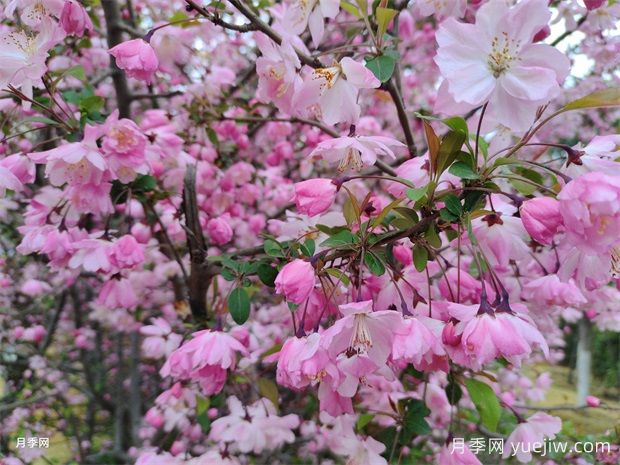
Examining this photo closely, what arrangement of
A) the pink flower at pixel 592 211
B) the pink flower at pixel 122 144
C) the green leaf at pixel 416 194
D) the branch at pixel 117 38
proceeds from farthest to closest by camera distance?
the branch at pixel 117 38 → the pink flower at pixel 122 144 → the green leaf at pixel 416 194 → the pink flower at pixel 592 211

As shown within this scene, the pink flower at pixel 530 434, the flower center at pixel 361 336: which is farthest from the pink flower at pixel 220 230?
the pink flower at pixel 530 434

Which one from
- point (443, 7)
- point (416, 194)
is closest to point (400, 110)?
point (443, 7)

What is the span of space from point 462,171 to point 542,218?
0.44ft

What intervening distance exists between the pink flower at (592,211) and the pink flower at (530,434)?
665 millimetres

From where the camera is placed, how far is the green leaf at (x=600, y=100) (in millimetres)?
706

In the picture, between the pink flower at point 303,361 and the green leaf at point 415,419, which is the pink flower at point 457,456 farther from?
the pink flower at point 303,361

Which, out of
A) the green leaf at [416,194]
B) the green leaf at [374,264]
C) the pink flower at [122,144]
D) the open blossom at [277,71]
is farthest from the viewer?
the pink flower at [122,144]

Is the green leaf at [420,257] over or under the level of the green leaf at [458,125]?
under

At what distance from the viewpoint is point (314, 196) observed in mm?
889

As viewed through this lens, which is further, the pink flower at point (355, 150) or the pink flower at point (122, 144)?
the pink flower at point (122, 144)

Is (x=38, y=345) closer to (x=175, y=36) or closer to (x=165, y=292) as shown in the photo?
(x=165, y=292)

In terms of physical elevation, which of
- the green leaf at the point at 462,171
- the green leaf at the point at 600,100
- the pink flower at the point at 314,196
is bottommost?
the pink flower at the point at 314,196

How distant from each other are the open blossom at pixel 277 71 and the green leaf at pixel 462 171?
38cm

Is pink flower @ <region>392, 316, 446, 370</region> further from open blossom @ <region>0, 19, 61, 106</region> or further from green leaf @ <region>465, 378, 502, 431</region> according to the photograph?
open blossom @ <region>0, 19, 61, 106</region>
